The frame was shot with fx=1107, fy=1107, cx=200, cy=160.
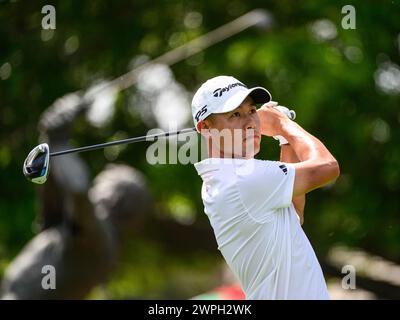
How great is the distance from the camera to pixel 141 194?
30.0 ft

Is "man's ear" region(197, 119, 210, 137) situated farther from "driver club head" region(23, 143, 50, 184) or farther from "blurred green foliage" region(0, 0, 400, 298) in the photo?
"blurred green foliage" region(0, 0, 400, 298)

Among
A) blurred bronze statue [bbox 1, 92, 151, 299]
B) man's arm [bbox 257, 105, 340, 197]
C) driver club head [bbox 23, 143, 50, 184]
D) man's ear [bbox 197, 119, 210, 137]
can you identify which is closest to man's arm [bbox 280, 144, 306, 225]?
man's arm [bbox 257, 105, 340, 197]

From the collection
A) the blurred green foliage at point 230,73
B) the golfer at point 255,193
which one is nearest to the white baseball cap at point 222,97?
the golfer at point 255,193

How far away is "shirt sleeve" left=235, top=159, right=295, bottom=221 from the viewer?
4.11 m

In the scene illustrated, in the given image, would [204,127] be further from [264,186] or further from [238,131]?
[264,186]

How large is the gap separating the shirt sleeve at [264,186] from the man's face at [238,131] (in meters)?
0.08

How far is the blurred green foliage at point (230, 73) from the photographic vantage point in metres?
9.82

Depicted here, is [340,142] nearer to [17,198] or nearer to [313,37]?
[313,37]

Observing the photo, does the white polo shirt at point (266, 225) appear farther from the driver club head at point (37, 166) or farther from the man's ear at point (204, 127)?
the driver club head at point (37, 166)

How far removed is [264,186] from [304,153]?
243mm

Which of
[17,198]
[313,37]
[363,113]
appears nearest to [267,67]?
[313,37]

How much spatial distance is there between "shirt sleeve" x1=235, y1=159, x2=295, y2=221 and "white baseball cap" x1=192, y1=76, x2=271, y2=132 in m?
0.24

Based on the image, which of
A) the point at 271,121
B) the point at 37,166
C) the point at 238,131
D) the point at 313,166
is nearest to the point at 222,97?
the point at 238,131
